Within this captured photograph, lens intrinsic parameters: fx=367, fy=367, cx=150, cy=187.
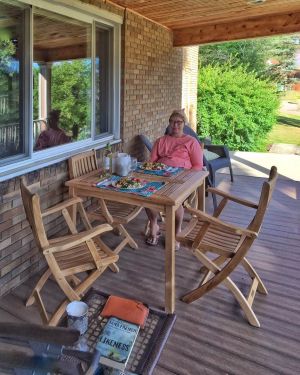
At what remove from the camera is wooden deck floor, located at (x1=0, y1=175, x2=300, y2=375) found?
205 cm

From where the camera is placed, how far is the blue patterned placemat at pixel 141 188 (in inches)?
103

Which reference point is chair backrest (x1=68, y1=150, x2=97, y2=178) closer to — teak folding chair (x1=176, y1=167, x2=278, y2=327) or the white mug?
teak folding chair (x1=176, y1=167, x2=278, y2=327)

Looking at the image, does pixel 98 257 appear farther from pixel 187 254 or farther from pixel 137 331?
pixel 187 254

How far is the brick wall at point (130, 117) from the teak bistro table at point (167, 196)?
39 centimetres

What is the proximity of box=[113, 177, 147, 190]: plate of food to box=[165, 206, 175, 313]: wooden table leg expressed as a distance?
37 centimetres

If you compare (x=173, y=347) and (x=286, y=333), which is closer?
(x=173, y=347)

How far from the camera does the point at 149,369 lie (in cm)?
150

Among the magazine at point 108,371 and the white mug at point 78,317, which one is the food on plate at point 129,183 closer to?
the white mug at point 78,317

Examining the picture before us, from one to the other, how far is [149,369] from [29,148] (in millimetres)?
2060

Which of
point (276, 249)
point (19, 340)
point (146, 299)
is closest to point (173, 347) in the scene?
point (146, 299)

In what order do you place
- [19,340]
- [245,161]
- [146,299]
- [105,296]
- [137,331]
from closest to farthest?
[19,340] → [137,331] → [105,296] → [146,299] → [245,161]

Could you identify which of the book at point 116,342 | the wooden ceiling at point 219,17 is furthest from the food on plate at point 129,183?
the wooden ceiling at point 219,17

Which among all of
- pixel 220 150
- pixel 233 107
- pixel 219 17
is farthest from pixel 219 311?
pixel 233 107

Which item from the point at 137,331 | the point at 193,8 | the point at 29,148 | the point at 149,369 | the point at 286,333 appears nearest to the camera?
the point at 149,369
